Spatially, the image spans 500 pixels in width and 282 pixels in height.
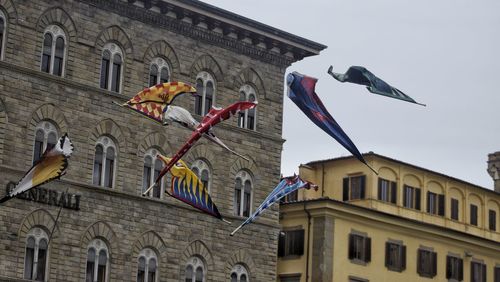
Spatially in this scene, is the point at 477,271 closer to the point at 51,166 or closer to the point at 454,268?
the point at 454,268

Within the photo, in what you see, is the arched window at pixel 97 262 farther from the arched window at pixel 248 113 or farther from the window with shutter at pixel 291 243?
the window with shutter at pixel 291 243

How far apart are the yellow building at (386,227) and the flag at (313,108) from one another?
80.9ft

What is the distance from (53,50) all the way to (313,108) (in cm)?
1413

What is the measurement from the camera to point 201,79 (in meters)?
53.3

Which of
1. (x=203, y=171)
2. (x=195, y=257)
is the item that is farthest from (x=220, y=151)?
(x=195, y=257)

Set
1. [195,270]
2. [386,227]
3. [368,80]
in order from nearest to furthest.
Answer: [368,80], [195,270], [386,227]

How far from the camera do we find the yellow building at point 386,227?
63219mm

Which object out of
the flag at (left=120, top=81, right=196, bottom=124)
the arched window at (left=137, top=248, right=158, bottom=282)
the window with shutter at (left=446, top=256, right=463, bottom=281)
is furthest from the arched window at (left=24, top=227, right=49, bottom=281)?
the window with shutter at (left=446, top=256, right=463, bottom=281)

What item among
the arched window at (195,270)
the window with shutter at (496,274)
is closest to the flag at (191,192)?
the arched window at (195,270)

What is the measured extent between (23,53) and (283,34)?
1259cm

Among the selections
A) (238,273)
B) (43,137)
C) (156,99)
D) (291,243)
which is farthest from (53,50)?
(291,243)

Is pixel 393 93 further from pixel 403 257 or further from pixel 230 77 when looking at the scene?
pixel 403 257

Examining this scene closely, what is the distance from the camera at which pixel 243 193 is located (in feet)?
177

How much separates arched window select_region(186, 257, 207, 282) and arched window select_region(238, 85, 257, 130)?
6.28m
